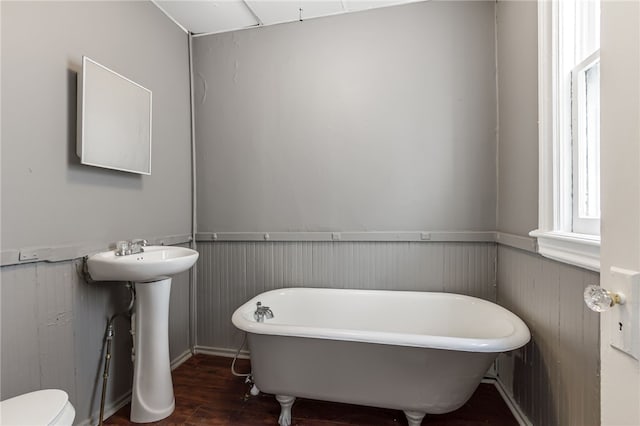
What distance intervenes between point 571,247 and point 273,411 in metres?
1.52

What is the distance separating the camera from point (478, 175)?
1.76 m

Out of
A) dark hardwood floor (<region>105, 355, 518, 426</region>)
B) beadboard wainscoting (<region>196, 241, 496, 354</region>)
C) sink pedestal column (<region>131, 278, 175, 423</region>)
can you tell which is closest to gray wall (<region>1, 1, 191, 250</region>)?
sink pedestal column (<region>131, 278, 175, 423</region>)

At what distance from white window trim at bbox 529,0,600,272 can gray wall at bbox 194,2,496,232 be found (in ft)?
1.72

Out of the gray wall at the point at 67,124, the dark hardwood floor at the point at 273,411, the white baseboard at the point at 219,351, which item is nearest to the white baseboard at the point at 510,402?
the dark hardwood floor at the point at 273,411

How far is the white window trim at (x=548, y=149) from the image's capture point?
116cm

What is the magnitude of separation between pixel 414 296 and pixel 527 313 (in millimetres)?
546

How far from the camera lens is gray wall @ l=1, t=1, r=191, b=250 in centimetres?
112

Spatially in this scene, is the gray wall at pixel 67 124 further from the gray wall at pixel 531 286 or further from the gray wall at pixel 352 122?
the gray wall at pixel 531 286

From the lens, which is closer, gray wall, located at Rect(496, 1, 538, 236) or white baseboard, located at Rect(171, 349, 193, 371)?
gray wall, located at Rect(496, 1, 538, 236)

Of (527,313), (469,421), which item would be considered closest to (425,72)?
(527,313)

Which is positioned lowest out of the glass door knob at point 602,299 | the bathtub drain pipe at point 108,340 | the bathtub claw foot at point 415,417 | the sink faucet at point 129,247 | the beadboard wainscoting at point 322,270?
the bathtub claw foot at point 415,417

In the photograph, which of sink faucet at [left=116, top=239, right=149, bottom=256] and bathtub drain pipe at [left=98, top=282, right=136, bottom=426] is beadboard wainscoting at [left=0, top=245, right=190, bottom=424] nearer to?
bathtub drain pipe at [left=98, top=282, right=136, bottom=426]

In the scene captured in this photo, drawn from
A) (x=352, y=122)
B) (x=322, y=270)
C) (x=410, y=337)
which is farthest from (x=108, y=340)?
Result: (x=352, y=122)

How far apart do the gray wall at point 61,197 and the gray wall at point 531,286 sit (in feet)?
6.73
